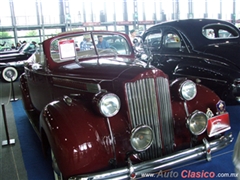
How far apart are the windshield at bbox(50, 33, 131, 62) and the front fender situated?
1.30 meters

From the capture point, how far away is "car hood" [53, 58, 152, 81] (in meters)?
2.66

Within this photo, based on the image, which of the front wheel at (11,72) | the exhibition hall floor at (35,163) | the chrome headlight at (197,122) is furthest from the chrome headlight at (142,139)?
the front wheel at (11,72)

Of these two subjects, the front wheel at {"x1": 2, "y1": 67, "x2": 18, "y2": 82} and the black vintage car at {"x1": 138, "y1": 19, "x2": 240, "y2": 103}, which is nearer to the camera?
the black vintage car at {"x1": 138, "y1": 19, "x2": 240, "y2": 103}

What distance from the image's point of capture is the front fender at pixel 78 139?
2.18 meters

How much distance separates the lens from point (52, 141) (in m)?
2.30

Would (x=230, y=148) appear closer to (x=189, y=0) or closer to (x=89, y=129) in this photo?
(x=89, y=129)

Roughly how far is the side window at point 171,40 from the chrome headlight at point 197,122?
3.16m

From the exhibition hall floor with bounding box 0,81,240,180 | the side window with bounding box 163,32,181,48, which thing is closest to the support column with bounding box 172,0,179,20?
the side window with bounding box 163,32,181,48

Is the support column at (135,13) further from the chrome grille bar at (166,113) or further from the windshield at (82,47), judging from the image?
the chrome grille bar at (166,113)

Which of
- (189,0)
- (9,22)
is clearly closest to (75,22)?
(9,22)

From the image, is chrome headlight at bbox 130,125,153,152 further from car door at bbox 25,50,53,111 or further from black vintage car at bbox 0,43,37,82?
black vintage car at bbox 0,43,37,82

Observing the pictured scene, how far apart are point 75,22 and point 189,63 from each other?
55.0 feet

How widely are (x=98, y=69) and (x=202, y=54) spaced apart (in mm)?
2719

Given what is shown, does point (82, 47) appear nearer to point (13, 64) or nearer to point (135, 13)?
point (13, 64)
